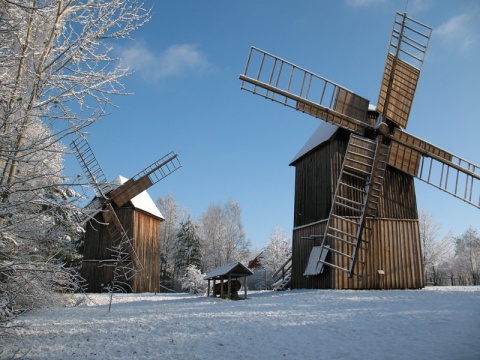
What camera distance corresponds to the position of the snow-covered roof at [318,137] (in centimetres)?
1935

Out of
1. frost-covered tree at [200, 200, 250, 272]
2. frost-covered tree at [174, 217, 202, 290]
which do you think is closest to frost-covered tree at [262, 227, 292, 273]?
frost-covered tree at [200, 200, 250, 272]

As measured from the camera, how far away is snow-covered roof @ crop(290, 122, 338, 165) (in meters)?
19.3

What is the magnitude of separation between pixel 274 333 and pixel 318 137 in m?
12.9

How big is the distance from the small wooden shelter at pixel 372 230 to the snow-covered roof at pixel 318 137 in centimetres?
1

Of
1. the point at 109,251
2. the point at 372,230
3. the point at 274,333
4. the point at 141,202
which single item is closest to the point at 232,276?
the point at 372,230

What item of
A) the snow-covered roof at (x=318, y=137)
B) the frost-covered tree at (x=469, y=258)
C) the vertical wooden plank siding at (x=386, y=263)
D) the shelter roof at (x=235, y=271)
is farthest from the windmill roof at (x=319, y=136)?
the frost-covered tree at (x=469, y=258)

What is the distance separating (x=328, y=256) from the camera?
1800 centimetres

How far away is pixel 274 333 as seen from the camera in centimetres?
986

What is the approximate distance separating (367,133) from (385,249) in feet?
17.6

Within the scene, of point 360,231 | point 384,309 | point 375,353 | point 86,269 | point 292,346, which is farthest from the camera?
point 86,269

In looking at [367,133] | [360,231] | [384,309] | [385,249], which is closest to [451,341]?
[384,309]

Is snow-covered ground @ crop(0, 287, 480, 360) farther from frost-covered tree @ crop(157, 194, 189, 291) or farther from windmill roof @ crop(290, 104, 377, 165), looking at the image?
frost-covered tree @ crop(157, 194, 189, 291)

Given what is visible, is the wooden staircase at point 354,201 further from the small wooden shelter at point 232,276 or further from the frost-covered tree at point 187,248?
the frost-covered tree at point 187,248

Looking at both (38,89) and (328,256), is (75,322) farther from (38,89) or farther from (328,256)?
(328,256)
